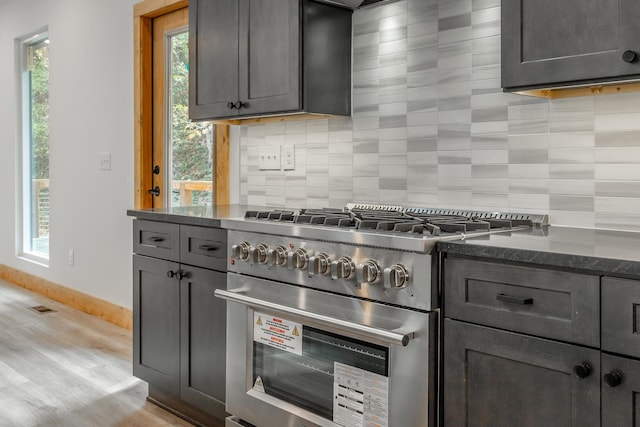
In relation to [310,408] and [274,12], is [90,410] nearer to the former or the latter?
[310,408]

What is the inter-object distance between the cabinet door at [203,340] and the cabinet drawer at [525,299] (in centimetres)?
106

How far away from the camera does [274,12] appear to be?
102 inches

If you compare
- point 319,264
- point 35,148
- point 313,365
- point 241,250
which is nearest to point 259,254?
point 241,250

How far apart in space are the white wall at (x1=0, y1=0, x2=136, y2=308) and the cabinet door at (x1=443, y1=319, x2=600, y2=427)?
2.95 metres

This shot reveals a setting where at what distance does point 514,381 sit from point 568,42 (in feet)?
3.06

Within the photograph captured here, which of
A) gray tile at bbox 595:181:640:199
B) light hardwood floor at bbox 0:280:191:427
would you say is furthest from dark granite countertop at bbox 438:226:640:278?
light hardwood floor at bbox 0:280:191:427

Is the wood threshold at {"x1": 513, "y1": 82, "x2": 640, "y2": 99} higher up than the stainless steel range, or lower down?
higher up

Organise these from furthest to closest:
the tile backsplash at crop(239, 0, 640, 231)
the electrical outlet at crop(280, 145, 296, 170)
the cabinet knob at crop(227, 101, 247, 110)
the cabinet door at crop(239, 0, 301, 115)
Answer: the electrical outlet at crop(280, 145, 296, 170) < the cabinet knob at crop(227, 101, 247, 110) < the cabinet door at crop(239, 0, 301, 115) < the tile backsplash at crop(239, 0, 640, 231)

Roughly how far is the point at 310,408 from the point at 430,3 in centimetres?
158

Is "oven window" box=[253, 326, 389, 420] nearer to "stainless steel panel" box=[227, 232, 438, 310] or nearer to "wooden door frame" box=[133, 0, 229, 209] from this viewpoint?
"stainless steel panel" box=[227, 232, 438, 310]

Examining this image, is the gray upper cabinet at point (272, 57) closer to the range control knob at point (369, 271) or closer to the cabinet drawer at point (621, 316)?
the range control knob at point (369, 271)

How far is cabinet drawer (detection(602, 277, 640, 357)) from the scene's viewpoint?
1.29 metres

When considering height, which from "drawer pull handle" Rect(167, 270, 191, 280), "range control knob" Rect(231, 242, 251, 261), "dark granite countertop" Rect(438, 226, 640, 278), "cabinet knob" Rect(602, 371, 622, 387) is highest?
"dark granite countertop" Rect(438, 226, 640, 278)

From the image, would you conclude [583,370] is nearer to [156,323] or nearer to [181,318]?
[181,318]
